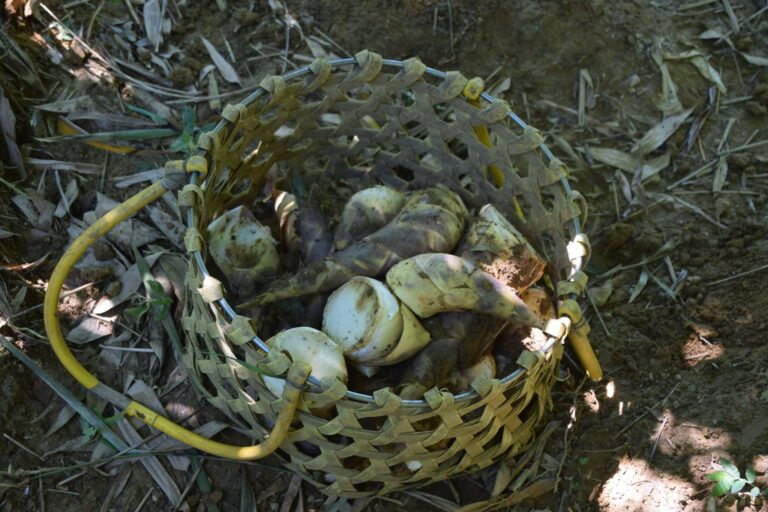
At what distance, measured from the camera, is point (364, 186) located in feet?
7.79

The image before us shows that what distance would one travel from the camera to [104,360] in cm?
199

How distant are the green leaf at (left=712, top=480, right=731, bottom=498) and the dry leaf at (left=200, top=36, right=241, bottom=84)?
1.88m

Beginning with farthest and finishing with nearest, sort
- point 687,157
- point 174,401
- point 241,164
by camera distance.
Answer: point 687,157 → point 241,164 → point 174,401

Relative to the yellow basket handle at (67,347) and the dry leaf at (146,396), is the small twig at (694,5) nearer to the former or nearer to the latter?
the yellow basket handle at (67,347)

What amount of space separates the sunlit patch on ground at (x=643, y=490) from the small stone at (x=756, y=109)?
54.9 inches

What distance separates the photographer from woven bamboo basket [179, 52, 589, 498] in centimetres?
158

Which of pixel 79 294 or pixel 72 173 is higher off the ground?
pixel 72 173

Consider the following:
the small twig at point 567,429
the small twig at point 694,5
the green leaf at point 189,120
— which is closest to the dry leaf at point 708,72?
the small twig at point 694,5

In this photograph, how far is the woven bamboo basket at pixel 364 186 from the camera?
1.58 meters

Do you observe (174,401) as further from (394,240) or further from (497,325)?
(497,325)

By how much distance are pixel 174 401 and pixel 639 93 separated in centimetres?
189

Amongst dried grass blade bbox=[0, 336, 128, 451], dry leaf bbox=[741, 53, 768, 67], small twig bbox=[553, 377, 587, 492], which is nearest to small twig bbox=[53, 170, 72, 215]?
dried grass blade bbox=[0, 336, 128, 451]

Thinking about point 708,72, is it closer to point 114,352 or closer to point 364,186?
point 364,186

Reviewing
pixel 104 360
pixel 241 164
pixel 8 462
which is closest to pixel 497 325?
pixel 241 164
